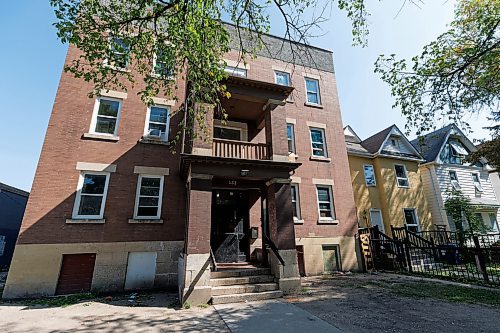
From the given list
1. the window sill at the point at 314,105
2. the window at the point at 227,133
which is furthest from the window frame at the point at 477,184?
the window at the point at 227,133

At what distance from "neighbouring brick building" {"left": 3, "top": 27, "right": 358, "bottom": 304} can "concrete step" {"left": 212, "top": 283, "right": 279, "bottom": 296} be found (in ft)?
0.67

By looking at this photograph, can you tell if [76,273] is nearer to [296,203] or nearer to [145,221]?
[145,221]

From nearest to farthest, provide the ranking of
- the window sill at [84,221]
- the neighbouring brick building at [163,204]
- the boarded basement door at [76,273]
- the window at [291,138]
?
the neighbouring brick building at [163,204] → the boarded basement door at [76,273] → the window sill at [84,221] → the window at [291,138]

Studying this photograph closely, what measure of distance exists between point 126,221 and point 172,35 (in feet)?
25.2

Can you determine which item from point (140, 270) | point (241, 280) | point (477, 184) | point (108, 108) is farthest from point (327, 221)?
point (477, 184)

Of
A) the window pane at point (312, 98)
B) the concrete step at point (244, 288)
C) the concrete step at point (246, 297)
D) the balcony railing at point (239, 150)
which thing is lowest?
the concrete step at point (246, 297)

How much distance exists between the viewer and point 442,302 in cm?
705

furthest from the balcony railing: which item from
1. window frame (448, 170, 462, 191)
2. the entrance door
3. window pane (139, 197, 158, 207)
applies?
window frame (448, 170, 462, 191)

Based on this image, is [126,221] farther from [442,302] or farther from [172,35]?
[442,302]

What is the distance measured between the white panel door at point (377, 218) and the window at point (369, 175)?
6.70 feet

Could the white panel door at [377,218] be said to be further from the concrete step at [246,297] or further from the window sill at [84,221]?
the window sill at [84,221]

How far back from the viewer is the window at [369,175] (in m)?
17.7

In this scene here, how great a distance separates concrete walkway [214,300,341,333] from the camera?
5.22m

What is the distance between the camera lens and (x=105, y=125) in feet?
36.8
